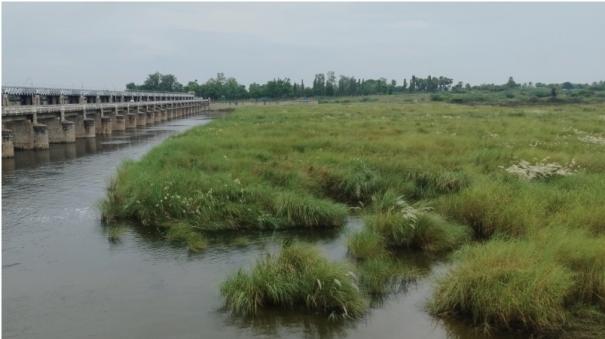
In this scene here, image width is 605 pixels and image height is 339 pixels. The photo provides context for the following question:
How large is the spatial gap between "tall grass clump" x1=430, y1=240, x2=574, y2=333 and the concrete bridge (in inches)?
1345

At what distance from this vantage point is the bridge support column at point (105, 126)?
196 feet

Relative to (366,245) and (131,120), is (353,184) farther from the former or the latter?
(131,120)

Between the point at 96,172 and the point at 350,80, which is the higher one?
the point at 350,80

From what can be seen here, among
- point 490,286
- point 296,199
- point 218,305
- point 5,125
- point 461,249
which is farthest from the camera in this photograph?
point 5,125

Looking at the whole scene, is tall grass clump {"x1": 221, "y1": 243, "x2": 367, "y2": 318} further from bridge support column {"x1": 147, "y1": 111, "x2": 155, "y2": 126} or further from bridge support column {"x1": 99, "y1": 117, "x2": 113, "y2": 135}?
bridge support column {"x1": 147, "y1": 111, "x2": 155, "y2": 126}

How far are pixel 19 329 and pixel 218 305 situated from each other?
3891mm

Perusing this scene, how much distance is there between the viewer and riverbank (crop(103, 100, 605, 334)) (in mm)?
10086

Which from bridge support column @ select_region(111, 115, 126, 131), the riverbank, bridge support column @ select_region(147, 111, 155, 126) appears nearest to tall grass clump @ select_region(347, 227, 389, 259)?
the riverbank

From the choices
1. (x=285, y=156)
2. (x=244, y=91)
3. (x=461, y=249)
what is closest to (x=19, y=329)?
(x=461, y=249)

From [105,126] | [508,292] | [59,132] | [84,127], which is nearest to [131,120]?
[105,126]

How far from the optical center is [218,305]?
11.1m

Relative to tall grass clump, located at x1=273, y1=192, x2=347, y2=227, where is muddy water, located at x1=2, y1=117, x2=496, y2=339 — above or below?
below

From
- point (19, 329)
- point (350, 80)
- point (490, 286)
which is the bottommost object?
point (19, 329)

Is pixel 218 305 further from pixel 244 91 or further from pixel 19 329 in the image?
pixel 244 91
